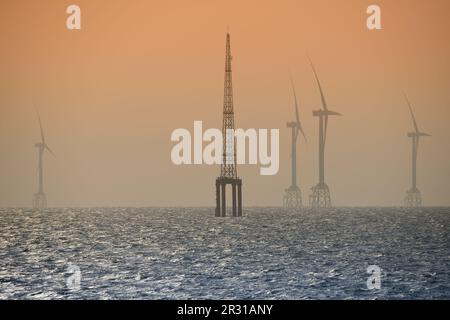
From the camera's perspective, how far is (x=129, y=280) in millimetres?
77562

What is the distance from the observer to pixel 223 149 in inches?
7628

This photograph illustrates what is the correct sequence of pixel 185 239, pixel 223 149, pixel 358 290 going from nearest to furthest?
pixel 358 290
pixel 185 239
pixel 223 149

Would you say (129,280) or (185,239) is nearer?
(129,280)

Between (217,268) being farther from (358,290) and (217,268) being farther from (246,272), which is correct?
(358,290)

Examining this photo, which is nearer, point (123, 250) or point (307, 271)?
point (307, 271)

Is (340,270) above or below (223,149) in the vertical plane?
below

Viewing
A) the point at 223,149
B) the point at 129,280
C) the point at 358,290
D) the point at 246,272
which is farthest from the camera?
the point at 223,149

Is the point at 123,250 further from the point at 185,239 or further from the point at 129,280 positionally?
the point at 129,280
